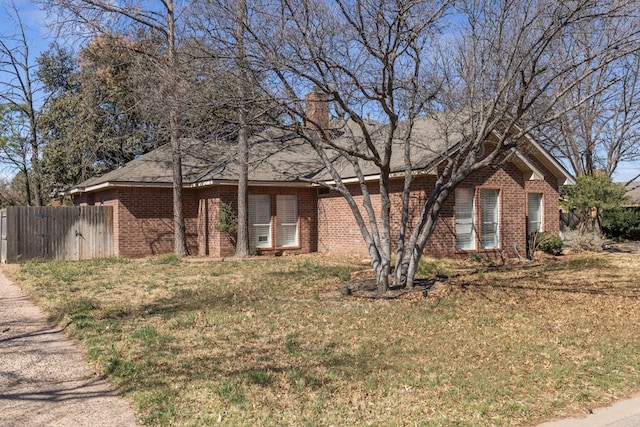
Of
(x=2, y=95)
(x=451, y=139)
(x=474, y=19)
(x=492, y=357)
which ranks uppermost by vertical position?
(x=2, y=95)

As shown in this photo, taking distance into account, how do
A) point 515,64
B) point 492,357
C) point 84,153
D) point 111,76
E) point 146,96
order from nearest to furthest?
point 492,357
point 515,64
point 146,96
point 111,76
point 84,153

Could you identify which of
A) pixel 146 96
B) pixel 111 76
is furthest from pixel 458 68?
pixel 111 76

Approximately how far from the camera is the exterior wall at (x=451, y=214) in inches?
661

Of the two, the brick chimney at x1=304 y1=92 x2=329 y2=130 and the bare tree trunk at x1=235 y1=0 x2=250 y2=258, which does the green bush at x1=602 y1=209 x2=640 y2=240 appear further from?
the brick chimney at x1=304 y1=92 x2=329 y2=130

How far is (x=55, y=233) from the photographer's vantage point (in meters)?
18.8

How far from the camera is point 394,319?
875 cm

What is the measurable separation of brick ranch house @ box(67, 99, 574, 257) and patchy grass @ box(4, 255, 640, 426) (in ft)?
16.3

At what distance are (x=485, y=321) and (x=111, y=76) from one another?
21939mm

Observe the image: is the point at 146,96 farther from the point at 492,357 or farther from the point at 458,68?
the point at 492,357

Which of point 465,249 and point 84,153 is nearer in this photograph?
point 465,249

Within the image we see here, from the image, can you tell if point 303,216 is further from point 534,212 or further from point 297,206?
point 534,212

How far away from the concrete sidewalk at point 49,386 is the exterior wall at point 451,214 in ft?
34.4

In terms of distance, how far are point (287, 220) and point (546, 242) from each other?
869 cm

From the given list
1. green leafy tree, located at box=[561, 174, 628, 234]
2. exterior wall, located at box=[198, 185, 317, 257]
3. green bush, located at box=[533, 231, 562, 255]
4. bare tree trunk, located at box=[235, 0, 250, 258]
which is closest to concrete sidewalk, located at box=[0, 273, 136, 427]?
bare tree trunk, located at box=[235, 0, 250, 258]
